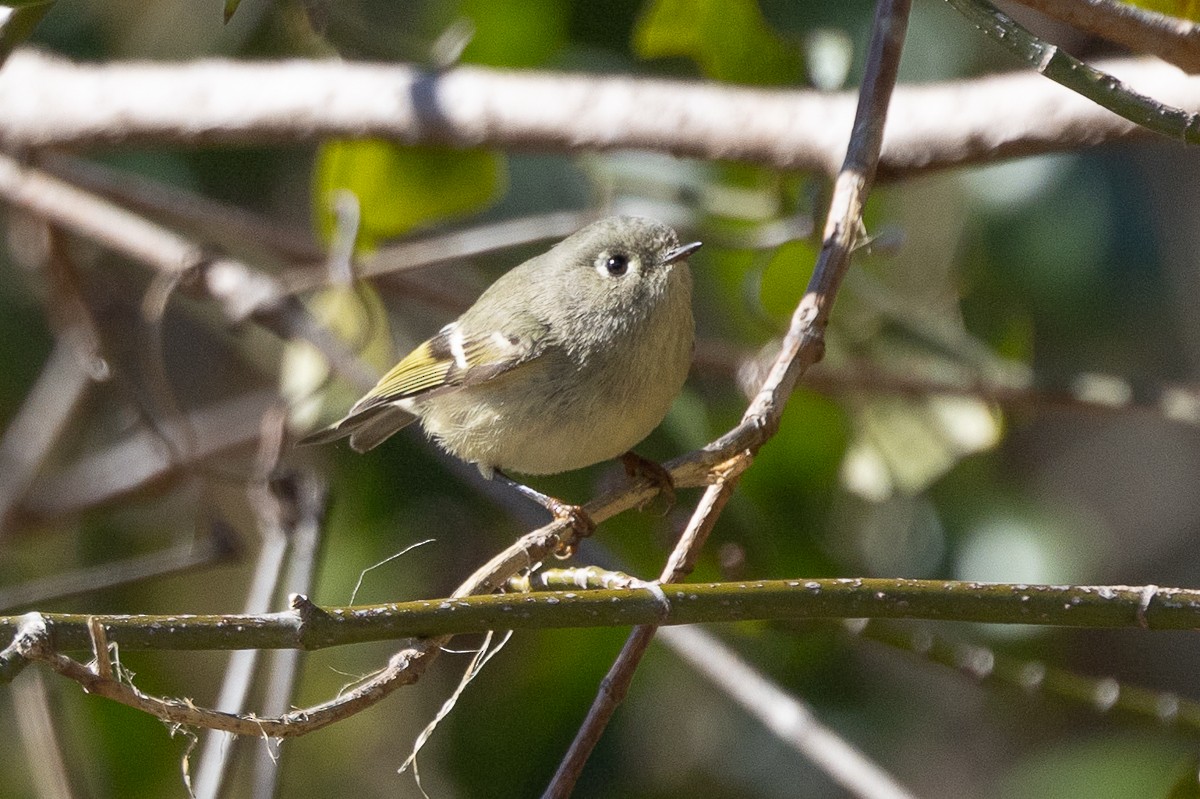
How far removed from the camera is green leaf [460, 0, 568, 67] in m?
2.74

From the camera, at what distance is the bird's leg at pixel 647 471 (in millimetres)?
1611

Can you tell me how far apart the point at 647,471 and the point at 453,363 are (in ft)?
1.40

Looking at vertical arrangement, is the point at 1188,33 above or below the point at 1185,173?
below

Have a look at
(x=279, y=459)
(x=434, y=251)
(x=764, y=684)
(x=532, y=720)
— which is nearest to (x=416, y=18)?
(x=434, y=251)

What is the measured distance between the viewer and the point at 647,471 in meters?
1.83

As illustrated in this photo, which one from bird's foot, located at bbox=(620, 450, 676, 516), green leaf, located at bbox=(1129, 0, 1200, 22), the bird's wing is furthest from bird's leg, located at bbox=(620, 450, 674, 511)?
green leaf, located at bbox=(1129, 0, 1200, 22)

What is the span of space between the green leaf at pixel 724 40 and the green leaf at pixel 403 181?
42 cm

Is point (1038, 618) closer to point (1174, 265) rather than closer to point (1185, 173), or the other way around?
point (1174, 265)

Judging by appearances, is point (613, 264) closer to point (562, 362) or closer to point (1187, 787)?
point (562, 362)

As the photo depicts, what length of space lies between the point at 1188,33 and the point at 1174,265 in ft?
7.27

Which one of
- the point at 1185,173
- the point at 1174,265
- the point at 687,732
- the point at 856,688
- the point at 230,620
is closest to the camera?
the point at 230,620

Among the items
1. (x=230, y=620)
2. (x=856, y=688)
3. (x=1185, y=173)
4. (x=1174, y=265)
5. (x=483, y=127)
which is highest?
(x=1185, y=173)

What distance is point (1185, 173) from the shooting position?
3.59m

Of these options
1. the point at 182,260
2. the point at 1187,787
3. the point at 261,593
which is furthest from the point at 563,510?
the point at 182,260
